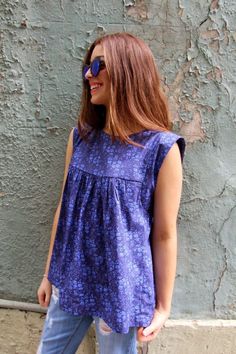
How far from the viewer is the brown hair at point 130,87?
62.6 inches

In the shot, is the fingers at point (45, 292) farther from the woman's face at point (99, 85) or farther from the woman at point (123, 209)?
the woman's face at point (99, 85)

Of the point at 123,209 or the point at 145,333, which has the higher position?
the point at 123,209

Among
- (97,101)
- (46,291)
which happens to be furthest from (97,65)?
(46,291)

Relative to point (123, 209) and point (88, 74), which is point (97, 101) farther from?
point (123, 209)

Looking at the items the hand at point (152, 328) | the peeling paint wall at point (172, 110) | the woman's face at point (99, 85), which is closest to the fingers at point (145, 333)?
the hand at point (152, 328)

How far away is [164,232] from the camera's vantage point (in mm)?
1632

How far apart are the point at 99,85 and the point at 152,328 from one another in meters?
0.91

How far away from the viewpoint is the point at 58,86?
2078 millimetres

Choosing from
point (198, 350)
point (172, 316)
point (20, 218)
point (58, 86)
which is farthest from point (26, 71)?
point (198, 350)

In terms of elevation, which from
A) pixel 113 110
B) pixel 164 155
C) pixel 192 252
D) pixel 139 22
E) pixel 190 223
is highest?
pixel 139 22

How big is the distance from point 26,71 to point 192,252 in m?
1.18

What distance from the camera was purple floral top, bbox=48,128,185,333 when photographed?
60.9 inches

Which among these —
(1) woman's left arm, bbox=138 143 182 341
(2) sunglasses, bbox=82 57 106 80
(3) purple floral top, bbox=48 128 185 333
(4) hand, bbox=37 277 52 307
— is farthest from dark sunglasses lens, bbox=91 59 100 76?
(4) hand, bbox=37 277 52 307

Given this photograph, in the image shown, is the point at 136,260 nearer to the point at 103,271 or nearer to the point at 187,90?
the point at 103,271
